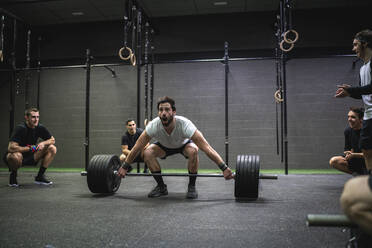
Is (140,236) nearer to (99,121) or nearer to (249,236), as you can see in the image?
(249,236)

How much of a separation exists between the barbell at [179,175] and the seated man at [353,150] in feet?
3.44

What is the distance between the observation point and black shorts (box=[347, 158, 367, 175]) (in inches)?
123

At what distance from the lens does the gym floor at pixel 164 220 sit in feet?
4.78

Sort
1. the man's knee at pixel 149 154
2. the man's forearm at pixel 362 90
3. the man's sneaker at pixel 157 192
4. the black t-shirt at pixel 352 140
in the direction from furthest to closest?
the black t-shirt at pixel 352 140
the man's knee at pixel 149 154
the man's sneaker at pixel 157 192
the man's forearm at pixel 362 90

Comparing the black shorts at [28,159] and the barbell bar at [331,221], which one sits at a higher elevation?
the barbell bar at [331,221]

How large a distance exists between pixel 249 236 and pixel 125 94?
16.9ft

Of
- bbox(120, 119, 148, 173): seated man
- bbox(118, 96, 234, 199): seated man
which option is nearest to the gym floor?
bbox(118, 96, 234, 199): seated man

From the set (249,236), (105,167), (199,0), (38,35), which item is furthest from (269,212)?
(38,35)

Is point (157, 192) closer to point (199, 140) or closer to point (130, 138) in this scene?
point (199, 140)

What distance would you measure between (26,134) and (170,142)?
1.91m

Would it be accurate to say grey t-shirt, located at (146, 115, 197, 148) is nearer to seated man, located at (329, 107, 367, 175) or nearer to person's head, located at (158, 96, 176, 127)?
person's head, located at (158, 96, 176, 127)

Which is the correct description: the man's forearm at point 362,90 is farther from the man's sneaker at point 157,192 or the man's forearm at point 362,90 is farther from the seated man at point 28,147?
the seated man at point 28,147

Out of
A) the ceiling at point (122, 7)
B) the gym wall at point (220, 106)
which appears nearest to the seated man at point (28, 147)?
the gym wall at point (220, 106)

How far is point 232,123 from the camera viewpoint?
19.7 ft
